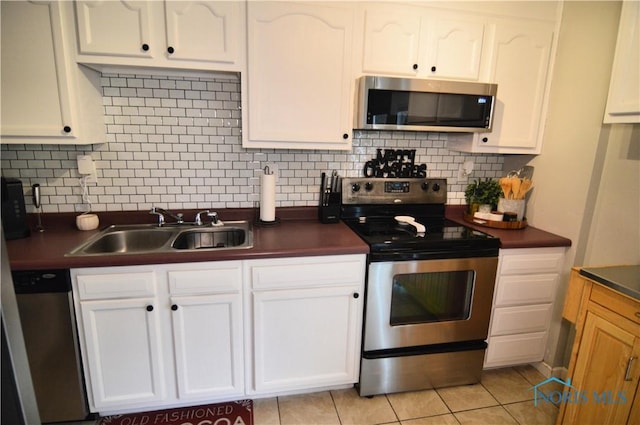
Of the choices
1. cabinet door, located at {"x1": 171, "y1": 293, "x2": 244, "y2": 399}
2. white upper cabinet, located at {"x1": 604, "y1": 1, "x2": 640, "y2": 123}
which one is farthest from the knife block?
white upper cabinet, located at {"x1": 604, "y1": 1, "x2": 640, "y2": 123}

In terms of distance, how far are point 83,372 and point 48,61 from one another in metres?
1.51

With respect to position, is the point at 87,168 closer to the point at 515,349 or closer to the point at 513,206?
the point at 513,206

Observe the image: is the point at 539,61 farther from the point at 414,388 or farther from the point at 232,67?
the point at 414,388

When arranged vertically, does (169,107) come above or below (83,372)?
above

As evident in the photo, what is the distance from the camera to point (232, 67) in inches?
72.2

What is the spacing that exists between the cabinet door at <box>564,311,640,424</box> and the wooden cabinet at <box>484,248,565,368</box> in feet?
1.82

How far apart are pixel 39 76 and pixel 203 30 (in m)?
0.80

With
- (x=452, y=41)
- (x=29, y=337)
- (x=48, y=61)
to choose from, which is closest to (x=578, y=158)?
(x=452, y=41)

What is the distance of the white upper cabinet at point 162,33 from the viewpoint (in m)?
1.67

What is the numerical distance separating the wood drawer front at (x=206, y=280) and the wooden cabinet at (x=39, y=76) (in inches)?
34.3

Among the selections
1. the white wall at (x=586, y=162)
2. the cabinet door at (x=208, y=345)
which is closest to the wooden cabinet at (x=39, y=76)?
the cabinet door at (x=208, y=345)

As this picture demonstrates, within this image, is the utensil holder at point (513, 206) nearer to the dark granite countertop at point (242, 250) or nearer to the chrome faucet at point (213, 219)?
the dark granite countertop at point (242, 250)

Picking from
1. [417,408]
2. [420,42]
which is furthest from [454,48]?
[417,408]

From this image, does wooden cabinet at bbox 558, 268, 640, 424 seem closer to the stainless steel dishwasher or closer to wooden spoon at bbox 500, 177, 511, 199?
wooden spoon at bbox 500, 177, 511, 199
